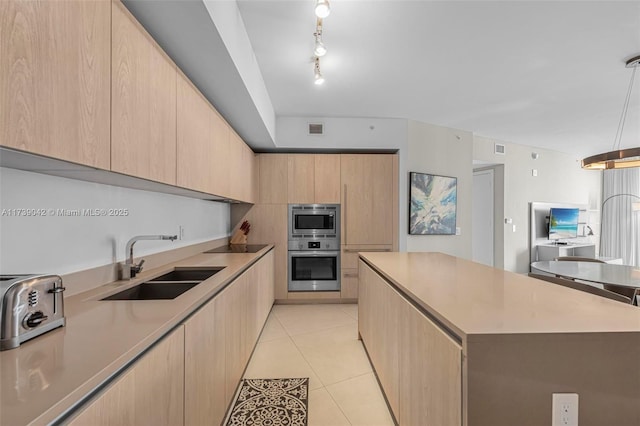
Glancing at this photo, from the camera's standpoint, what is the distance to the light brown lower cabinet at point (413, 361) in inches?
37.6

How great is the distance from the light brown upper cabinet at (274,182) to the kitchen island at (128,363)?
2.34 m

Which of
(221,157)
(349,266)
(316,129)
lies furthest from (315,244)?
(221,157)

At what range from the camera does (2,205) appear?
1.08 metres

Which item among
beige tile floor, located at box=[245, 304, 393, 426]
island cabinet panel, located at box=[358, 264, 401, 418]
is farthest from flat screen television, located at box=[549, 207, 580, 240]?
island cabinet panel, located at box=[358, 264, 401, 418]

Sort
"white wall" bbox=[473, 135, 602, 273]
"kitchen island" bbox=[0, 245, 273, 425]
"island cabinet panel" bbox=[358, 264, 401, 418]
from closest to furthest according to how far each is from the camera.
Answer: "kitchen island" bbox=[0, 245, 273, 425]
"island cabinet panel" bbox=[358, 264, 401, 418]
"white wall" bbox=[473, 135, 602, 273]

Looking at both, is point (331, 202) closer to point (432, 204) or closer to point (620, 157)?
point (432, 204)

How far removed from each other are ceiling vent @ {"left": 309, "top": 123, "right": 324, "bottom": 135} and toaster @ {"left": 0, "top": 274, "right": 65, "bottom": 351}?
3.57 meters

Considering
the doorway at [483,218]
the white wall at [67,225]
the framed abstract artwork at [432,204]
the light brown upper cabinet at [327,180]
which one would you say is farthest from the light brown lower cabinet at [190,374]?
the doorway at [483,218]

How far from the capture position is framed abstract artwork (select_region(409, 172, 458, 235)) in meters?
4.34

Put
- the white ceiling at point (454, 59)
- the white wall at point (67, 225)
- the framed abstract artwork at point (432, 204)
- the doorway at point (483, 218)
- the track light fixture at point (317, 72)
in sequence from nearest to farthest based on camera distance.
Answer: the white wall at point (67, 225) → the white ceiling at point (454, 59) → the track light fixture at point (317, 72) → the framed abstract artwork at point (432, 204) → the doorway at point (483, 218)

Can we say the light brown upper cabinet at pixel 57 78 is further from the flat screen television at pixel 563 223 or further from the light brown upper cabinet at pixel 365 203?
the flat screen television at pixel 563 223

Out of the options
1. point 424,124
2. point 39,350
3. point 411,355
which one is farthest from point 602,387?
point 424,124

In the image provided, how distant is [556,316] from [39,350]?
62.9 inches

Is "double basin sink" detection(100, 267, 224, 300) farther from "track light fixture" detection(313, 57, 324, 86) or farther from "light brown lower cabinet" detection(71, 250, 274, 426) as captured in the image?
"track light fixture" detection(313, 57, 324, 86)
